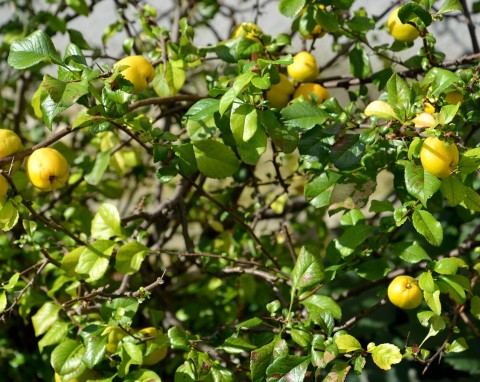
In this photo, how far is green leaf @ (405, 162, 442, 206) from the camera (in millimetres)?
1014

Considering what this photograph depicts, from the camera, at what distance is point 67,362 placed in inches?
47.3

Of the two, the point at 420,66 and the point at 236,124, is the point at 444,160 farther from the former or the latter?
the point at 420,66

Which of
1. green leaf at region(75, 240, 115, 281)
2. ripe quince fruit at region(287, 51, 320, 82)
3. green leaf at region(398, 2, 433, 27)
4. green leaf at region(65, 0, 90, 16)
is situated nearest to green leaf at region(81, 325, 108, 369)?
green leaf at region(75, 240, 115, 281)

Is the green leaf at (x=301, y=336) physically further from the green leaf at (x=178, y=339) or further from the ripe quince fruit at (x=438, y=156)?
the ripe quince fruit at (x=438, y=156)

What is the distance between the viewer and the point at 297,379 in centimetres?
101

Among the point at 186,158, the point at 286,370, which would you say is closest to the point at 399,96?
the point at 186,158

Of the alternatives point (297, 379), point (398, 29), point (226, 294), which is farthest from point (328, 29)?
point (226, 294)

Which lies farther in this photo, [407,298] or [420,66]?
[420,66]

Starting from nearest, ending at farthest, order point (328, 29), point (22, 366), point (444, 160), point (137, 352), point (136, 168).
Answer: point (444, 160) → point (137, 352) → point (328, 29) → point (22, 366) → point (136, 168)

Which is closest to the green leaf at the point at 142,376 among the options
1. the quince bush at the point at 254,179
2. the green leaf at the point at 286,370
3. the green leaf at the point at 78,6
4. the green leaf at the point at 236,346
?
the quince bush at the point at 254,179

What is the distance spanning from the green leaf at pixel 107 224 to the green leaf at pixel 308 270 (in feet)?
1.21

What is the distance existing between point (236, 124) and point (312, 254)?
0.28 metres

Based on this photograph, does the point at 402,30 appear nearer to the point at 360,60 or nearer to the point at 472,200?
the point at 360,60

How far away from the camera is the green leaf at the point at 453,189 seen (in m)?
1.06
